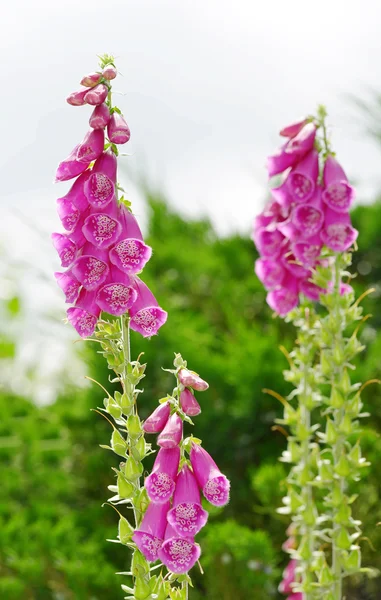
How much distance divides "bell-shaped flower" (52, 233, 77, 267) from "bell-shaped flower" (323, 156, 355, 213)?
2.03 ft

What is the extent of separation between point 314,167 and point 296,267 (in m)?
0.24

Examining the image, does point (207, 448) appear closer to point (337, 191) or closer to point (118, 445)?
point (337, 191)

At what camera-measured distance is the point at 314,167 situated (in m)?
1.73

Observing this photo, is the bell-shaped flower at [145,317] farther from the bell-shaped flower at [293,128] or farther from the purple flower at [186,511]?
the bell-shaped flower at [293,128]

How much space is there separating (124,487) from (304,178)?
2.66ft

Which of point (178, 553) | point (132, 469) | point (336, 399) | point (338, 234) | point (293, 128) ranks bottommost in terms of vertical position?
point (178, 553)

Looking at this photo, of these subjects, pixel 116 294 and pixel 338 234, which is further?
pixel 338 234

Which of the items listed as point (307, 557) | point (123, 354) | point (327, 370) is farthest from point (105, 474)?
point (123, 354)

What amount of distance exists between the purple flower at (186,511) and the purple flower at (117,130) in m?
0.52

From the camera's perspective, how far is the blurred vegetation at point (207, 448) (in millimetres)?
2611

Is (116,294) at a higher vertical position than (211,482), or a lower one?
higher

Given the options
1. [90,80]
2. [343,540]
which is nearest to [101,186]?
[90,80]

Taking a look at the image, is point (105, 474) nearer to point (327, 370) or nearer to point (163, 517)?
point (327, 370)

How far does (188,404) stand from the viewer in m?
1.20
